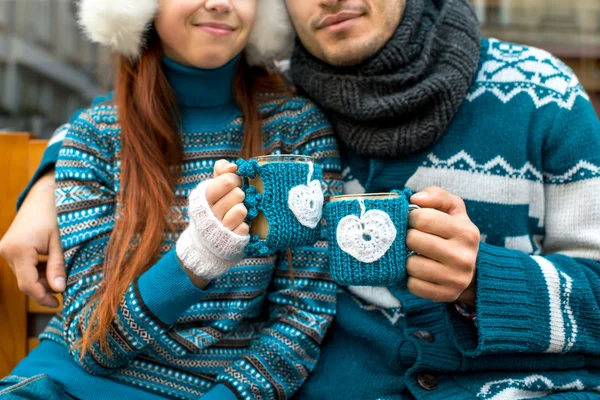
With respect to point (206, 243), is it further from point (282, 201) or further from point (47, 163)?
point (47, 163)

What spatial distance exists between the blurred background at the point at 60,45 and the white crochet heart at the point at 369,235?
2783 millimetres

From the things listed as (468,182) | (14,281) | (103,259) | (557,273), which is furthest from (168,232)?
(557,273)

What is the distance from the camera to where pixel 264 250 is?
1.07 meters

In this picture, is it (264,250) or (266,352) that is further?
(266,352)

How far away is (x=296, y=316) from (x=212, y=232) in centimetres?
42

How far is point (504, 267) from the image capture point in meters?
1.22

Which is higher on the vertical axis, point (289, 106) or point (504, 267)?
point (289, 106)

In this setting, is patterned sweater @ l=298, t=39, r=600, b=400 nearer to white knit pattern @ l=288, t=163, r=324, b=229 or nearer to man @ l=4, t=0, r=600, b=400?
man @ l=4, t=0, r=600, b=400

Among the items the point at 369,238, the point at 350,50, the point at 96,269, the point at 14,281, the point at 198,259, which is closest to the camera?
the point at 369,238

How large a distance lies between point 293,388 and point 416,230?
52 centimetres

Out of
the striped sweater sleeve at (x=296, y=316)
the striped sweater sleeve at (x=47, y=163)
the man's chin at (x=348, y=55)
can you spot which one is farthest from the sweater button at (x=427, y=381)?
the striped sweater sleeve at (x=47, y=163)

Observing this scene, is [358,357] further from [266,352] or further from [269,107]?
[269,107]

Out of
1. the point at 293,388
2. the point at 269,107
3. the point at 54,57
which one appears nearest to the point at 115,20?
the point at 269,107

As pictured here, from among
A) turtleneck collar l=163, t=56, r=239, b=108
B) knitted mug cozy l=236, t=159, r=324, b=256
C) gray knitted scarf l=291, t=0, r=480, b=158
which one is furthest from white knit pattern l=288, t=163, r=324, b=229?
turtleneck collar l=163, t=56, r=239, b=108
